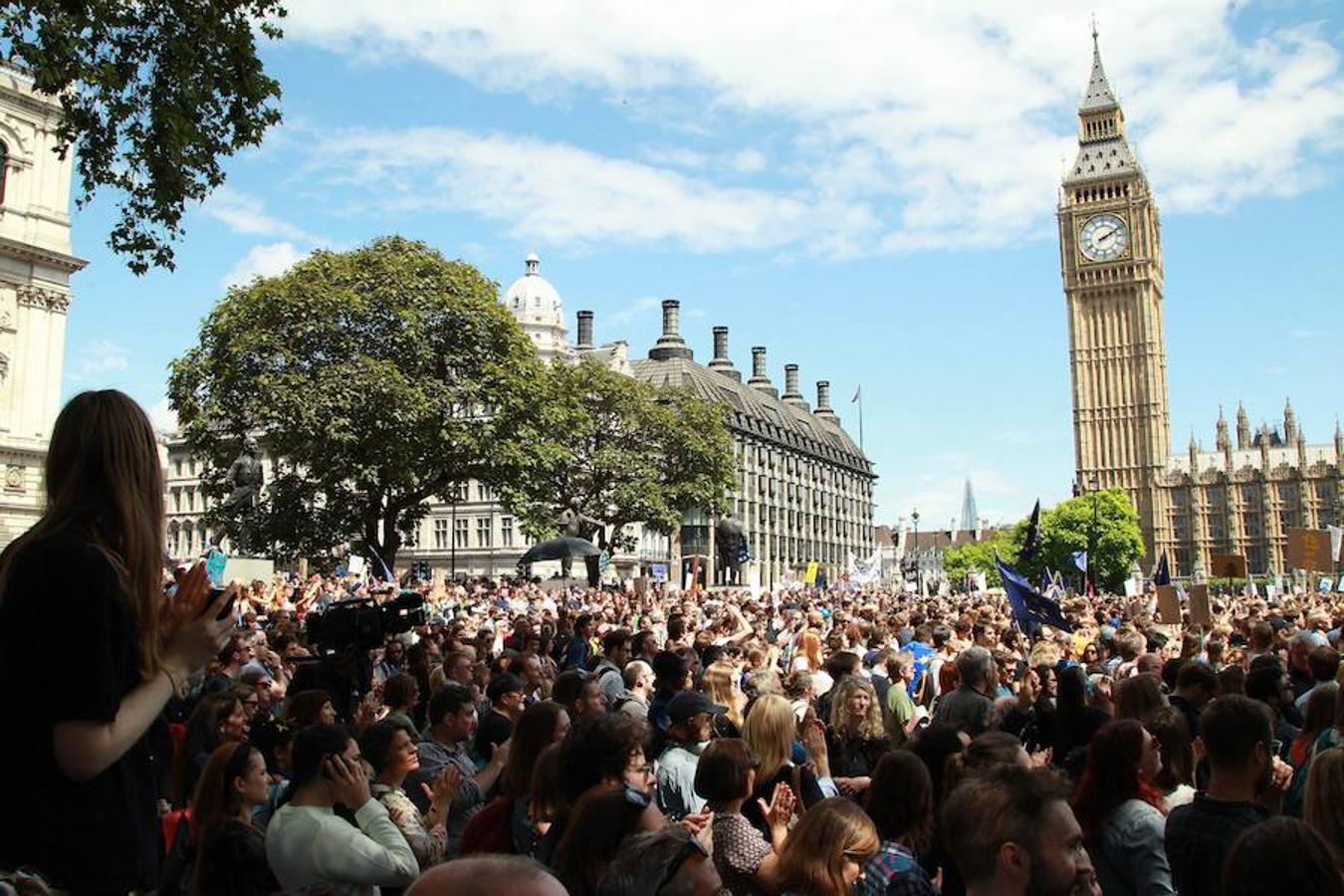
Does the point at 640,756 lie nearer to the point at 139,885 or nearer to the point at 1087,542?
the point at 139,885

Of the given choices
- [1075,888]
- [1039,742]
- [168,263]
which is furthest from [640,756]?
[168,263]

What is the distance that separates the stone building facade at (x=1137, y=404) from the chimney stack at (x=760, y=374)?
3412cm

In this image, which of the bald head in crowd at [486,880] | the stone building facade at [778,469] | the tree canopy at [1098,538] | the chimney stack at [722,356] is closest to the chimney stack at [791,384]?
the stone building facade at [778,469]

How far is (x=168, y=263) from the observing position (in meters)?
14.3

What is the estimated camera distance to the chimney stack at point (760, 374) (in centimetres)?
13400

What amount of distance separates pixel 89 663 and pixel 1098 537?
364 ft

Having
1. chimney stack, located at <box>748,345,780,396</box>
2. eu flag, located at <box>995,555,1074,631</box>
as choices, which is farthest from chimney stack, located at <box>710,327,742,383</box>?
eu flag, located at <box>995,555,1074,631</box>

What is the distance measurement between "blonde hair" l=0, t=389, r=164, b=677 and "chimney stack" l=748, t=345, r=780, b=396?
13068 cm

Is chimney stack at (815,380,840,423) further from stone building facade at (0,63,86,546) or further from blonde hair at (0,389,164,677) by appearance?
blonde hair at (0,389,164,677)

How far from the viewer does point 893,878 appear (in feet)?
15.4

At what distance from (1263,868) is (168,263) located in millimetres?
14001

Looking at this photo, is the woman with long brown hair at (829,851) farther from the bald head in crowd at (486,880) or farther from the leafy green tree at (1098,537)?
the leafy green tree at (1098,537)

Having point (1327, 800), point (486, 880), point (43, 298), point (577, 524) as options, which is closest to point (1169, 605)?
point (1327, 800)

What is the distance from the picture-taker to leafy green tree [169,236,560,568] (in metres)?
35.8
